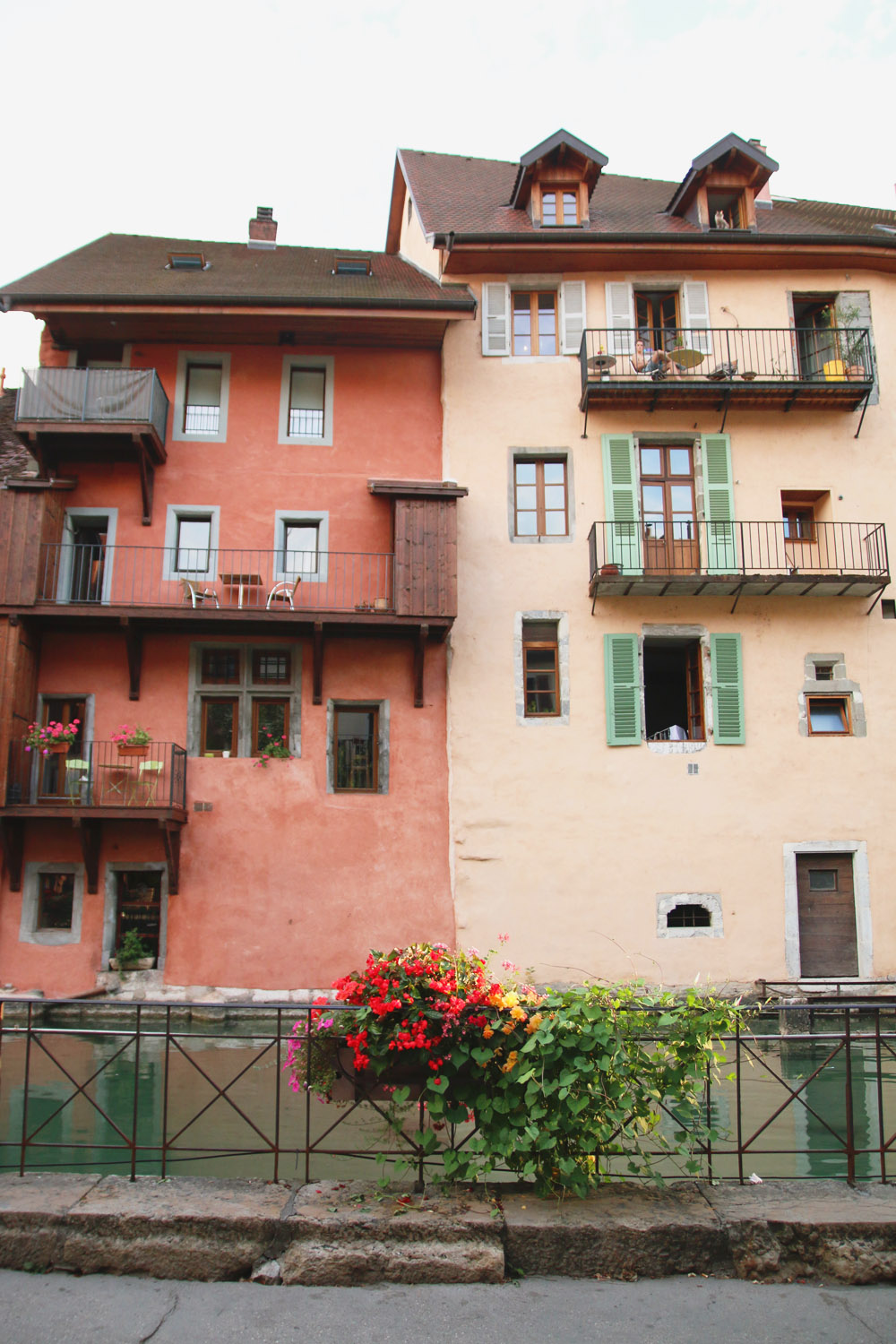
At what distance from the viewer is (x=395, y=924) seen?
49.9 feet

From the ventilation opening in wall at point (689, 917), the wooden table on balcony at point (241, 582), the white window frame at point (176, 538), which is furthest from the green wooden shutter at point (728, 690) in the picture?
the white window frame at point (176, 538)

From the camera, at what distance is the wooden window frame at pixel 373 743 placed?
15.7 m

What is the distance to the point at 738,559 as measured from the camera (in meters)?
16.5

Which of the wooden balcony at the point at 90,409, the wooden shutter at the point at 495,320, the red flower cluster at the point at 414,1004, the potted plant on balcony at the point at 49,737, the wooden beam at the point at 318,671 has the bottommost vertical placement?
the red flower cluster at the point at 414,1004

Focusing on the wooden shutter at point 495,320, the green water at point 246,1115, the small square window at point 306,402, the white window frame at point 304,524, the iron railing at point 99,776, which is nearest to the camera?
the green water at point 246,1115

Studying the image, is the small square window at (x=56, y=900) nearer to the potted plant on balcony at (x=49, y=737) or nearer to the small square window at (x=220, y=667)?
the potted plant on balcony at (x=49, y=737)

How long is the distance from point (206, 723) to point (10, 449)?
6399mm

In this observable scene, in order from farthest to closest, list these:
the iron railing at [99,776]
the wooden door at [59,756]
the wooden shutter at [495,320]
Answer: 1. the wooden shutter at [495,320]
2. the wooden door at [59,756]
3. the iron railing at [99,776]

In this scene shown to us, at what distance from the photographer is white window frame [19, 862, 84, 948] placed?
48.8 feet

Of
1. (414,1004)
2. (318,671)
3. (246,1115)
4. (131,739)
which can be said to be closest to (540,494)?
(318,671)

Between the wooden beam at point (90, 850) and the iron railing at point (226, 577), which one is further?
the iron railing at point (226, 577)

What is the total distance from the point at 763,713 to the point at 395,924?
275 inches

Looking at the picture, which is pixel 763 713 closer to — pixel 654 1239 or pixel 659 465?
pixel 659 465

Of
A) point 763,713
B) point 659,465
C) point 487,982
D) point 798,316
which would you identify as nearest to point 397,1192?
point 487,982
